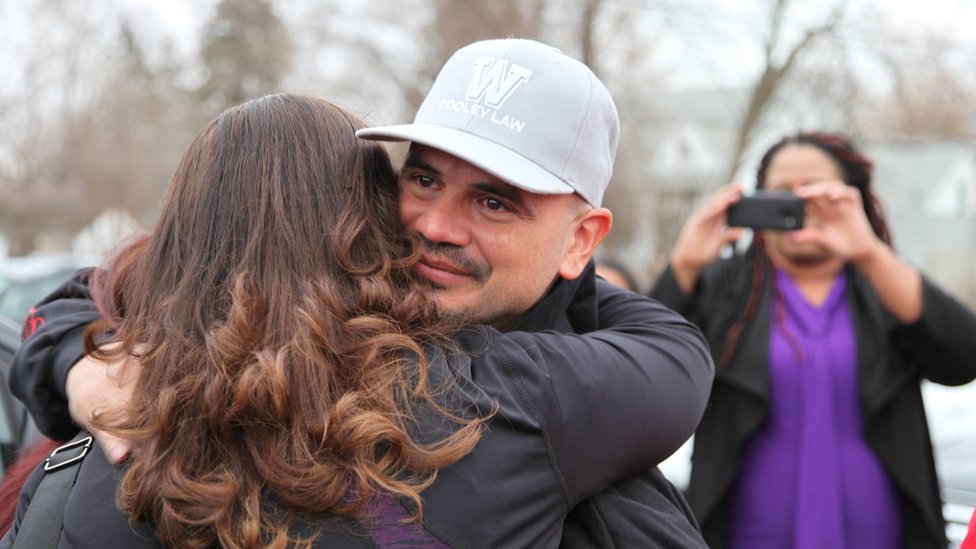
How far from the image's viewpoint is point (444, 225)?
184cm

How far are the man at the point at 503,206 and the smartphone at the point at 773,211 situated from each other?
4.09 feet

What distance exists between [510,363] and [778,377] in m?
1.66

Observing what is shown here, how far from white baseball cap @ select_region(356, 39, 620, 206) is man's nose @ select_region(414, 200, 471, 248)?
0.13m

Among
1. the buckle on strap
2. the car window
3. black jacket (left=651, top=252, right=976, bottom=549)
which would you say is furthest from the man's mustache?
the car window

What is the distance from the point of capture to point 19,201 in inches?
1243

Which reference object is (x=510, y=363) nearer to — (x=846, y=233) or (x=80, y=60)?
(x=846, y=233)

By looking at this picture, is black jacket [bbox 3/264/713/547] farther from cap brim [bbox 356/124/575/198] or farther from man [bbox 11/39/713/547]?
cap brim [bbox 356/124/575/198]

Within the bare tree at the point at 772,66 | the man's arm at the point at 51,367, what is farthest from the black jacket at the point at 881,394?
the bare tree at the point at 772,66

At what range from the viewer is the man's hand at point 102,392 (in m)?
1.54

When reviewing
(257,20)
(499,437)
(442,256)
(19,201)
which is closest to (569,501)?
(499,437)

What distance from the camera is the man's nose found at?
1835mm

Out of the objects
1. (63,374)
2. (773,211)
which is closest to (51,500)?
(63,374)

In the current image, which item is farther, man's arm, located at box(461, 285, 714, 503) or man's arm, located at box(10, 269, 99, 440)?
man's arm, located at box(10, 269, 99, 440)

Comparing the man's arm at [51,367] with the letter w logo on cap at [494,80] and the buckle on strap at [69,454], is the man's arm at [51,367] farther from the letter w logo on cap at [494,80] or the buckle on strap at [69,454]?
the letter w logo on cap at [494,80]
